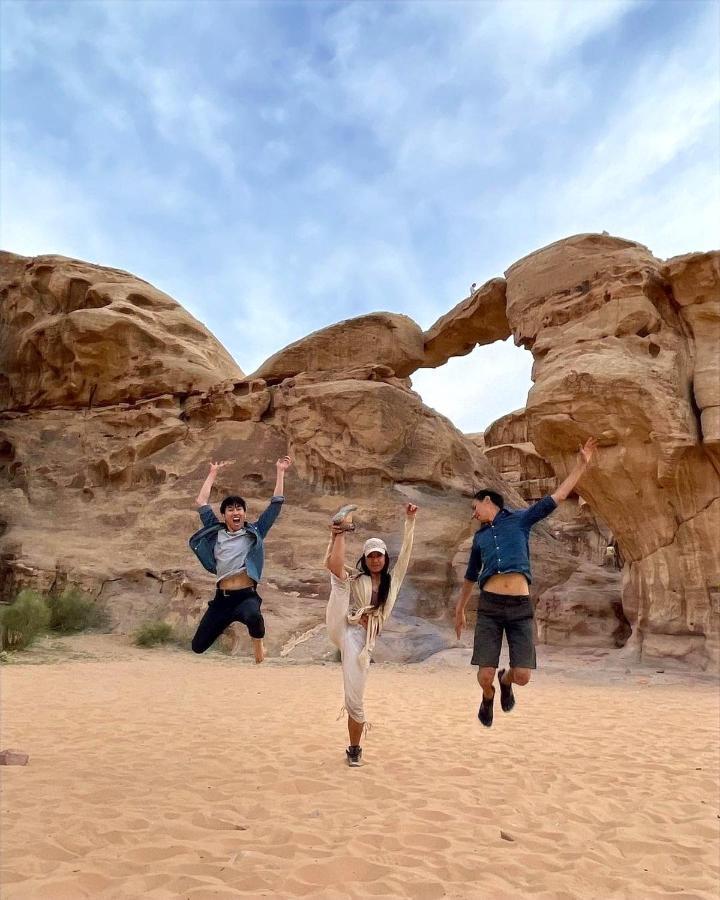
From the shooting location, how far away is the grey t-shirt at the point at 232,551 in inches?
193

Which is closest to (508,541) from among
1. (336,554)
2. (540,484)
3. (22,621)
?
(336,554)

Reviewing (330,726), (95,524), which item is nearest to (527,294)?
(330,726)

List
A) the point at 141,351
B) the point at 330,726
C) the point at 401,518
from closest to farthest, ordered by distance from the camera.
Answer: the point at 330,726, the point at 401,518, the point at 141,351

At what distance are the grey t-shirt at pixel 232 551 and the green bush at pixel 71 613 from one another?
13.0 meters

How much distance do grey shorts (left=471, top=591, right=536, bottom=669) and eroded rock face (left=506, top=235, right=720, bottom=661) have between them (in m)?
10.2

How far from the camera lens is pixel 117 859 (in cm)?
405

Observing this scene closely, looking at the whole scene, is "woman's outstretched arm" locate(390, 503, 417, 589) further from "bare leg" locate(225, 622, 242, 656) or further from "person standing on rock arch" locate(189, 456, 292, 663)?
"bare leg" locate(225, 622, 242, 656)

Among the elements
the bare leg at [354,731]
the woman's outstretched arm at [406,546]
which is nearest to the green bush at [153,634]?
the bare leg at [354,731]

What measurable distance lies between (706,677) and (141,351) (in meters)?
18.8

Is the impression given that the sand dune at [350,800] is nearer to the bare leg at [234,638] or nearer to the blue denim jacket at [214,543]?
the blue denim jacket at [214,543]

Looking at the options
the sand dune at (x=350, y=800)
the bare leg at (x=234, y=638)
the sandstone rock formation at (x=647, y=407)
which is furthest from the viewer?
the bare leg at (x=234, y=638)

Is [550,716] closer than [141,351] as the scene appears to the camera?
Yes

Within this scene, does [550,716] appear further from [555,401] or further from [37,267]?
[37,267]

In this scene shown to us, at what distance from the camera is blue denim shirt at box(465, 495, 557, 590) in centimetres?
425
